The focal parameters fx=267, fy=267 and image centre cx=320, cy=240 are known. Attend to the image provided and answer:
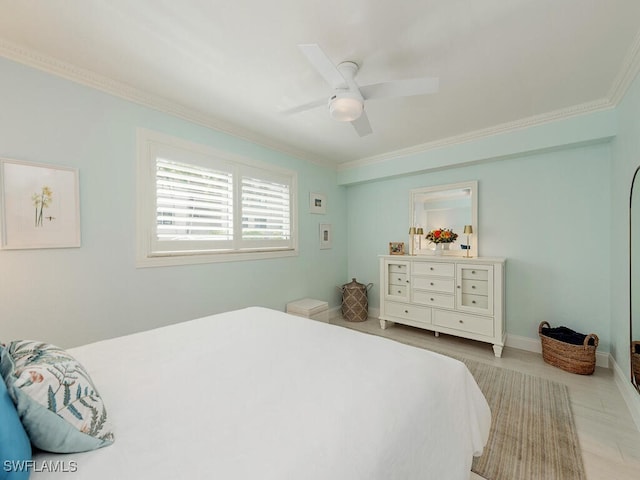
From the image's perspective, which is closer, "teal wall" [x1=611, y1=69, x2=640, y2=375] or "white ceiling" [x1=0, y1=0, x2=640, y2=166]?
"white ceiling" [x1=0, y1=0, x2=640, y2=166]

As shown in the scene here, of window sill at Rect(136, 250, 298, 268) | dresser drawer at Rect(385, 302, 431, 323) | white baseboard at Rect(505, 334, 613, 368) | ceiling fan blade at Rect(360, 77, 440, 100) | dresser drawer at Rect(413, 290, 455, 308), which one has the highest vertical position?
ceiling fan blade at Rect(360, 77, 440, 100)

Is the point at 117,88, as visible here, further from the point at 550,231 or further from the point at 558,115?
the point at 550,231

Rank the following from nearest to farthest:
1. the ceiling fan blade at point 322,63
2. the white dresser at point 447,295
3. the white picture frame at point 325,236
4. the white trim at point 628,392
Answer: the ceiling fan blade at point 322,63 < the white trim at point 628,392 < the white dresser at point 447,295 < the white picture frame at point 325,236

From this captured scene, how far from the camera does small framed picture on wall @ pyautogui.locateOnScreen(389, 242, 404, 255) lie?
395 centimetres

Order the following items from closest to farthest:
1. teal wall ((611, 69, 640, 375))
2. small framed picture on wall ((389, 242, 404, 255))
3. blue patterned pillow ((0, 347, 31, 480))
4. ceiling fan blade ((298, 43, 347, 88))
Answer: blue patterned pillow ((0, 347, 31, 480)) → ceiling fan blade ((298, 43, 347, 88)) → teal wall ((611, 69, 640, 375)) → small framed picture on wall ((389, 242, 404, 255))

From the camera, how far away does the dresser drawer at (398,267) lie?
363 centimetres

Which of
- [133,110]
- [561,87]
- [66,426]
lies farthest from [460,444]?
[133,110]

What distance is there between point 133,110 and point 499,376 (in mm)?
4021

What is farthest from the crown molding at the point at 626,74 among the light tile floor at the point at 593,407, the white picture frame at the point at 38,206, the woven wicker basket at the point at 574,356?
the white picture frame at the point at 38,206

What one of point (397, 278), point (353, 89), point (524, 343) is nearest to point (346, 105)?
point (353, 89)

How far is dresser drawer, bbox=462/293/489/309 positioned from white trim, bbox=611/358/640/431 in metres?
1.07

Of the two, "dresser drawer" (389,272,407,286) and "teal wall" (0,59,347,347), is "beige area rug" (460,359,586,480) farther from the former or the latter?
"teal wall" (0,59,347,347)

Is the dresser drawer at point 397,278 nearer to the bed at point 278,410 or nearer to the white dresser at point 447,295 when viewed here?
the white dresser at point 447,295

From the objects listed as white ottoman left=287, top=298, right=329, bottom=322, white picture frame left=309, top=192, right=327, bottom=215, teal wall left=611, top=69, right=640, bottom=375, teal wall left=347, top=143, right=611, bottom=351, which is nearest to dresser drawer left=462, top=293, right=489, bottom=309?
teal wall left=347, top=143, right=611, bottom=351
